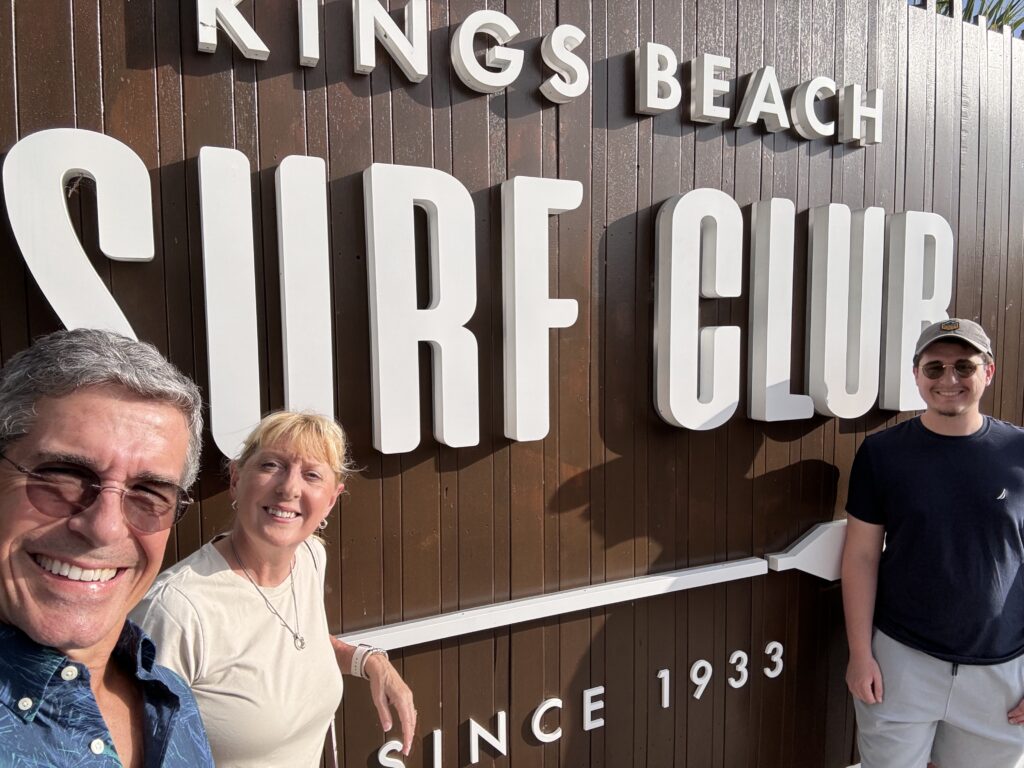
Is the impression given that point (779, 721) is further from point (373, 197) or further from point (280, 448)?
point (373, 197)

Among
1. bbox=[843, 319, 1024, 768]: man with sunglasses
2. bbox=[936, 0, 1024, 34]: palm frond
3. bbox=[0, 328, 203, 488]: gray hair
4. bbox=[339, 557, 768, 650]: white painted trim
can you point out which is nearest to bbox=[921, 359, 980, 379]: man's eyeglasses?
bbox=[843, 319, 1024, 768]: man with sunglasses

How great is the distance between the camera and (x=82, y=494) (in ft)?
2.76

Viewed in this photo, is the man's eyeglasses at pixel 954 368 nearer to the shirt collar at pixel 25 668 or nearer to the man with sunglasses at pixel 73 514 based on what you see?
the man with sunglasses at pixel 73 514

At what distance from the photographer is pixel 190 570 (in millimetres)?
1418

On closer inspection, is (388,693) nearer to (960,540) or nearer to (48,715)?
(48,715)

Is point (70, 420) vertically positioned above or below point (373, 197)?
below

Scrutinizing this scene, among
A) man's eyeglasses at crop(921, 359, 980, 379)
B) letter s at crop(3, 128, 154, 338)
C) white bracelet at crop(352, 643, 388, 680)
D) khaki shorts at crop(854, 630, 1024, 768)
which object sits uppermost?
letter s at crop(3, 128, 154, 338)

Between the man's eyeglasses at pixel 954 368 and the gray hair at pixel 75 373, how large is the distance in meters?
2.43

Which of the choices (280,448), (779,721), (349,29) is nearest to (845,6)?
(349,29)

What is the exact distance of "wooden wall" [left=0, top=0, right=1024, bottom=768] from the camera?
175cm

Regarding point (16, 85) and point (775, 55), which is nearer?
point (16, 85)

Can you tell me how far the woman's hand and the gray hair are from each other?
107 centimetres

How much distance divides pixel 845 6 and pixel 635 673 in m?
2.91

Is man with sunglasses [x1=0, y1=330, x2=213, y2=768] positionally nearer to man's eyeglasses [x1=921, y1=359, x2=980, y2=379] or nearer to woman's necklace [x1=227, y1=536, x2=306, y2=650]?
woman's necklace [x1=227, y1=536, x2=306, y2=650]
